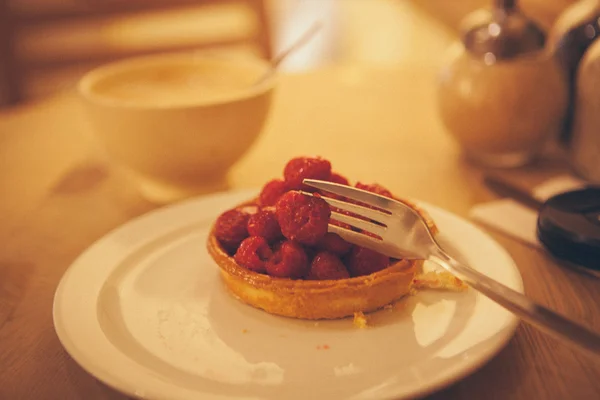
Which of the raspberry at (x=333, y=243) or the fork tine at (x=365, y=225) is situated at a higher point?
the fork tine at (x=365, y=225)

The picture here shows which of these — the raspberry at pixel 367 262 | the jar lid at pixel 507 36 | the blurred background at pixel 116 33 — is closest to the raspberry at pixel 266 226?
the raspberry at pixel 367 262

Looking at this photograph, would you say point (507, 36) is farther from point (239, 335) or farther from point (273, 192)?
point (239, 335)

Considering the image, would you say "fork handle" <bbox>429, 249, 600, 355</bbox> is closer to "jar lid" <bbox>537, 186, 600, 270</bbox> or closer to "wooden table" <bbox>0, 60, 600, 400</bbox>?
"wooden table" <bbox>0, 60, 600, 400</bbox>

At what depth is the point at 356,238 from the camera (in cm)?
75

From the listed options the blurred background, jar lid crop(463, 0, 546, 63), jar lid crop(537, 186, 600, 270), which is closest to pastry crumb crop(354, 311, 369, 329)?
jar lid crop(537, 186, 600, 270)

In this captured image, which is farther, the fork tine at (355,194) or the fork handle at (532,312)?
the fork tine at (355,194)

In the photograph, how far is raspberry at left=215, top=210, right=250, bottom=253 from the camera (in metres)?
0.83

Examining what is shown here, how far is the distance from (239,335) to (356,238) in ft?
0.59

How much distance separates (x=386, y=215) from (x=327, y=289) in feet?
0.38

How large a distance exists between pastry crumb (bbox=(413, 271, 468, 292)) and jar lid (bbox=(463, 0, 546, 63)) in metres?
0.53

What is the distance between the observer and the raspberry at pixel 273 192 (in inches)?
33.1

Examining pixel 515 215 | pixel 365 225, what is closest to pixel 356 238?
pixel 365 225

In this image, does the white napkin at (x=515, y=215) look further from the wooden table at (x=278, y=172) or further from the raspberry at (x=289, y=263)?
the raspberry at (x=289, y=263)

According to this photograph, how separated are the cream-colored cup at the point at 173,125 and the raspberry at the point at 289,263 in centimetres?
38
